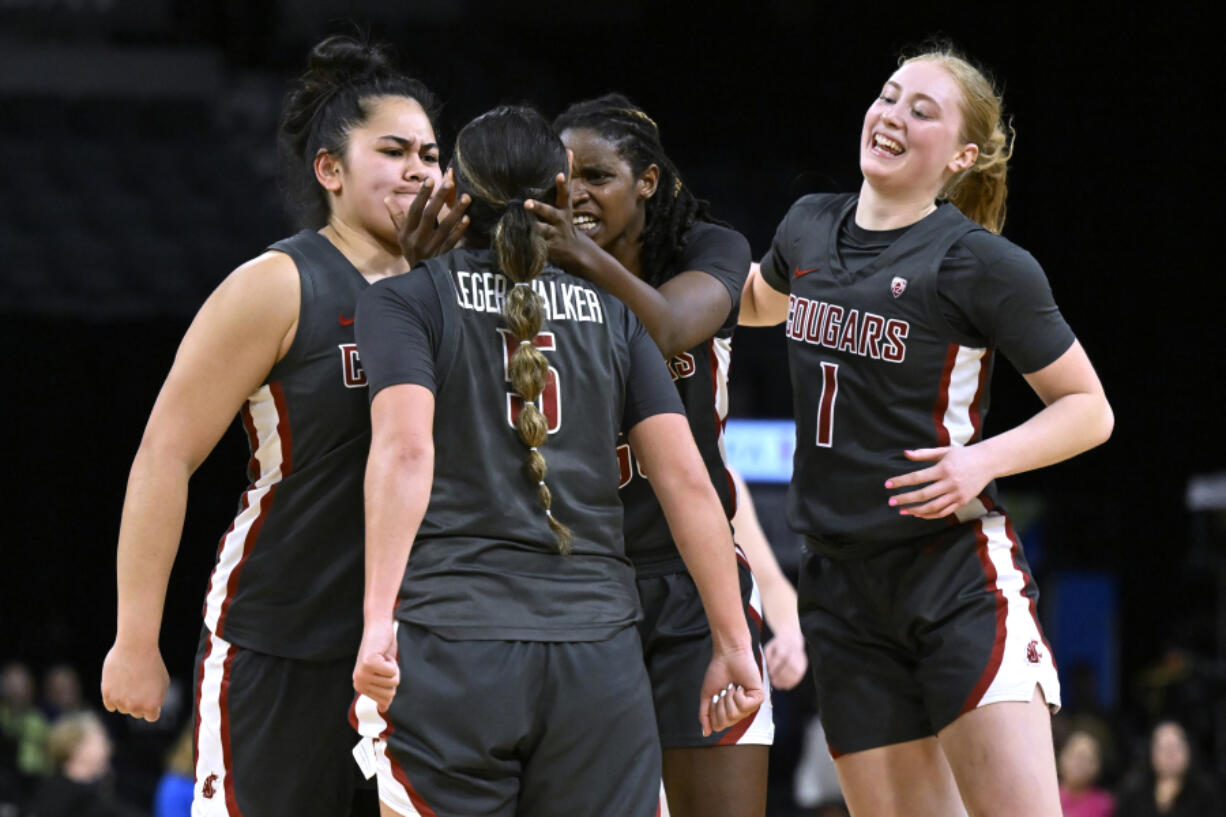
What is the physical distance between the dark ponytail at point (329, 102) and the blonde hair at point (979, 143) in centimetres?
120

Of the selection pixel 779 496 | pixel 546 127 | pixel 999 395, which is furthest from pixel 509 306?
pixel 999 395

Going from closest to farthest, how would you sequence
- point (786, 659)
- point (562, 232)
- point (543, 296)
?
point (543, 296), point (562, 232), point (786, 659)

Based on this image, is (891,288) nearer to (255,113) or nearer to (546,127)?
(546,127)

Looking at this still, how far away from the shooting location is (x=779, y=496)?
1241cm

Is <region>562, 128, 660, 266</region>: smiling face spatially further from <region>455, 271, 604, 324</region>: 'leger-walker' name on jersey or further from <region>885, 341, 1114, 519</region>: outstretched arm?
<region>885, 341, 1114, 519</region>: outstretched arm

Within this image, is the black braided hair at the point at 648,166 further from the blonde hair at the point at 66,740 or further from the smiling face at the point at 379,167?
the blonde hair at the point at 66,740

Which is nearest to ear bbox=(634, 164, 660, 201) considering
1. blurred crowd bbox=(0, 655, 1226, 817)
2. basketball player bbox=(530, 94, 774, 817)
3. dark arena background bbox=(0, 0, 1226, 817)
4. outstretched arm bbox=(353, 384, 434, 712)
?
basketball player bbox=(530, 94, 774, 817)

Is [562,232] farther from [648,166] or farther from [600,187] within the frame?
[648,166]

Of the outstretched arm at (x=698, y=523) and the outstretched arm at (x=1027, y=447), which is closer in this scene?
the outstretched arm at (x=698, y=523)

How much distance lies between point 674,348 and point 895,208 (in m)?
0.66

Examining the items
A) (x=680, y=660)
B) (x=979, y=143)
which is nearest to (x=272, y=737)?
(x=680, y=660)

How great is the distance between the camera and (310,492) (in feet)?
10.6

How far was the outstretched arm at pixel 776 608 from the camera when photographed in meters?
3.88

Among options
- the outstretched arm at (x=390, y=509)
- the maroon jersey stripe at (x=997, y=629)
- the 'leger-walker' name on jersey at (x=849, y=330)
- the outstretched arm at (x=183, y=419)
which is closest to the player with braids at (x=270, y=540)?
the outstretched arm at (x=183, y=419)
